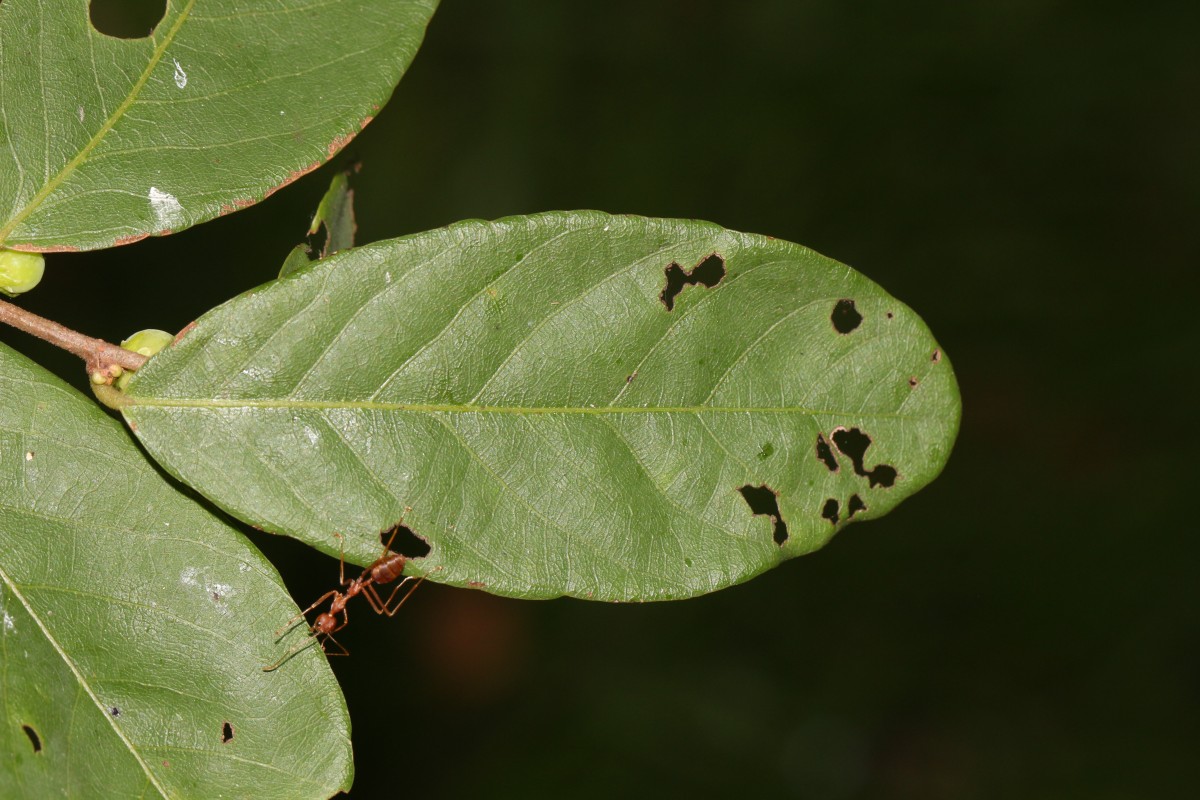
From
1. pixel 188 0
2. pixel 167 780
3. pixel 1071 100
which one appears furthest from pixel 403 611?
pixel 1071 100

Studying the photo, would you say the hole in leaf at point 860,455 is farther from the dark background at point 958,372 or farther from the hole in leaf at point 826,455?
the dark background at point 958,372

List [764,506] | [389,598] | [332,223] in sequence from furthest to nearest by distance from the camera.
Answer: [389,598] → [332,223] → [764,506]

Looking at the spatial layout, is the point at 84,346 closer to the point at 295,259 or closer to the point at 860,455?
the point at 295,259

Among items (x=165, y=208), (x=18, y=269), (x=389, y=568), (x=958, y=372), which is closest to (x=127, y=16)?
(x=18, y=269)

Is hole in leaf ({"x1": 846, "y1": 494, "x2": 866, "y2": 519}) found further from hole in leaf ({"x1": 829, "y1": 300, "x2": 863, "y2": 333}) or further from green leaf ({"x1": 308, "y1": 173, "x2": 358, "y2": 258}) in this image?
green leaf ({"x1": 308, "y1": 173, "x2": 358, "y2": 258})

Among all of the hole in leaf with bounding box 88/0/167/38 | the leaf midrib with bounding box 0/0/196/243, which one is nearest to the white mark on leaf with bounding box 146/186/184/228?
the leaf midrib with bounding box 0/0/196/243

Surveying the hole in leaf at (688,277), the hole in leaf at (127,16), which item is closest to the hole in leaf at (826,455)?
the hole in leaf at (688,277)
